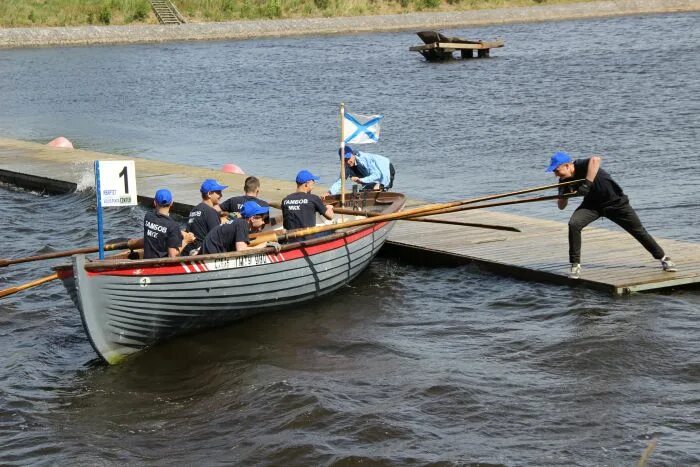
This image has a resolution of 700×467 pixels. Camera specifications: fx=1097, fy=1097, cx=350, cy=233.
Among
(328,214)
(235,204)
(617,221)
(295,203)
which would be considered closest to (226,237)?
(295,203)

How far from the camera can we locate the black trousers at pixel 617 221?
46.3ft

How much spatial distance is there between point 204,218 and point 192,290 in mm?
1373

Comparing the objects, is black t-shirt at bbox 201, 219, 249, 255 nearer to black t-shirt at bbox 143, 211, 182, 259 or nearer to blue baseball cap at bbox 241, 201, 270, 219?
blue baseball cap at bbox 241, 201, 270, 219

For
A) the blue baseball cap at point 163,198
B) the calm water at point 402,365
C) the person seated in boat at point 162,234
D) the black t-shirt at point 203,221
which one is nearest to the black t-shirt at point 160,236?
the person seated in boat at point 162,234

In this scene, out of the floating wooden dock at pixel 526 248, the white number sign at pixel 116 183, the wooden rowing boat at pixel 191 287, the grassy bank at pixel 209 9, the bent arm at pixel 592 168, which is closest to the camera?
the wooden rowing boat at pixel 191 287

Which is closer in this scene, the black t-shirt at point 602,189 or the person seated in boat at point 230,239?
the person seated in boat at point 230,239

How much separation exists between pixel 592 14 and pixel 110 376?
70111 millimetres

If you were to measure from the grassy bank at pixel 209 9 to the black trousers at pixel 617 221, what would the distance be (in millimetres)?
61462

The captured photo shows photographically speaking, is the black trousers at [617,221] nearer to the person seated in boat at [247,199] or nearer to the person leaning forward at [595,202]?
the person leaning forward at [595,202]

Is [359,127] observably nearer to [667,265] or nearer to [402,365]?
[667,265]

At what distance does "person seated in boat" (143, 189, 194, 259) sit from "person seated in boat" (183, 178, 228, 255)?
88 cm

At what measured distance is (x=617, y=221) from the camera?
1425cm

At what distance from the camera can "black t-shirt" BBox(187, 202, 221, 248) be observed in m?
13.9

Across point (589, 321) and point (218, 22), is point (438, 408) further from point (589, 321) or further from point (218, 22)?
point (218, 22)
